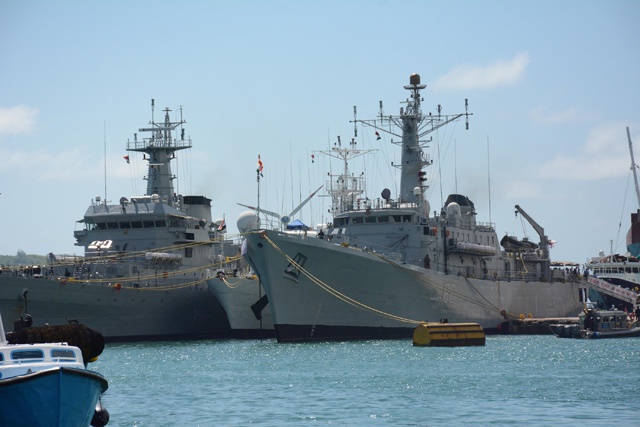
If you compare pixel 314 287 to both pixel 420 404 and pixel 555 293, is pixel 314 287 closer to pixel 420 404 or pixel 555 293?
pixel 420 404

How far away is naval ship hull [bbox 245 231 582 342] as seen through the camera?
46.6 meters

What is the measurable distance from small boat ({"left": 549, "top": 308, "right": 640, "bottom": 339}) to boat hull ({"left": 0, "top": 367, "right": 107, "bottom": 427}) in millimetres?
39593

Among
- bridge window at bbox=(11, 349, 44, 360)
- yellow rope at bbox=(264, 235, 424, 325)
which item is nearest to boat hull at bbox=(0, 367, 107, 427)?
bridge window at bbox=(11, 349, 44, 360)

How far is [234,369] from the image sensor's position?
121ft

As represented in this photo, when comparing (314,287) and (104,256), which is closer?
(314,287)

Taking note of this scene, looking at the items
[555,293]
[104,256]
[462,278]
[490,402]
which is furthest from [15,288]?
[555,293]

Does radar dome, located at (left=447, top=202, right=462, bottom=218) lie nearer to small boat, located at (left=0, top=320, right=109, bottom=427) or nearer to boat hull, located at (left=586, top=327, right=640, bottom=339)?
boat hull, located at (left=586, top=327, right=640, bottom=339)

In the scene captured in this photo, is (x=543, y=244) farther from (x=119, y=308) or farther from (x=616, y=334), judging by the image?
(x=119, y=308)

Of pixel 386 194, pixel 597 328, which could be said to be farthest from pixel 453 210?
pixel 597 328

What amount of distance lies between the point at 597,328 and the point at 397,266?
44.3ft

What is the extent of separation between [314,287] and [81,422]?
2669cm

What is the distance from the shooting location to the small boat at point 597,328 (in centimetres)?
5578

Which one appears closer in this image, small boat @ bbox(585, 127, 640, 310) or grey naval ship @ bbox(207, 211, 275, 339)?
grey naval ship @ bbox(207, 211, 275, 339)

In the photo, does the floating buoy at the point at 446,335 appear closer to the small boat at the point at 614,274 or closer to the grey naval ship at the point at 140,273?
the grey naval ship at the point at 140,273
